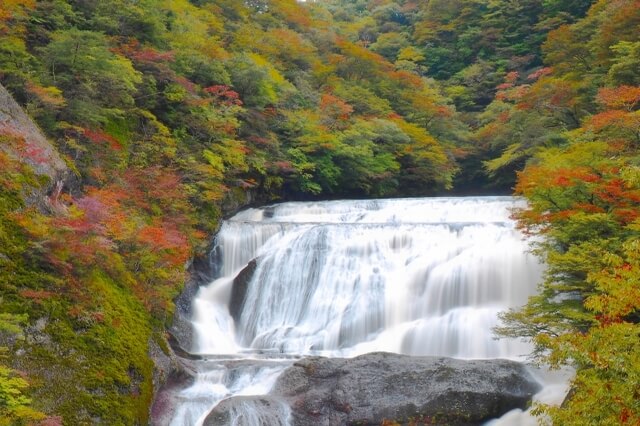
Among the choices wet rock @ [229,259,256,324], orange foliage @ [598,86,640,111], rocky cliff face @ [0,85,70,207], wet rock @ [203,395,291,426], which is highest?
orange foliage @ [598,86,640,111]

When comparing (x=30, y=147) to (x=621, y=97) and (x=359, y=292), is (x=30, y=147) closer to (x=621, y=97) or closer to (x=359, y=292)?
(x=359, y=292)

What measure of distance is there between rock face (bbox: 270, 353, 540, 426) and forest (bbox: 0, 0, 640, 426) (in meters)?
0.93

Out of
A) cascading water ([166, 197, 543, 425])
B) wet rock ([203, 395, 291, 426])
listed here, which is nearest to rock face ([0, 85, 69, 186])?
cascading water ([166, 197, 543, 425])

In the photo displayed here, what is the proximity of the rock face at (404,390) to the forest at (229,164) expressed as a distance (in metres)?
0.93

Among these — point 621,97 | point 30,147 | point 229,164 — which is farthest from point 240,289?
point 621,97

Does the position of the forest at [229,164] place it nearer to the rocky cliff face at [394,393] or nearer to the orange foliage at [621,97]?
the orange foliage at [621,97]

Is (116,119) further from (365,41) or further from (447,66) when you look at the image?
(365,41)

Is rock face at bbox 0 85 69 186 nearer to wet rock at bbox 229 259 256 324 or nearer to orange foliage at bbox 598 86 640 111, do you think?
wet rock at bbox 229 259 256 324

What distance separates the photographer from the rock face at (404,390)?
32.0 feet

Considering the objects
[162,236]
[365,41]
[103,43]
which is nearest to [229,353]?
[162,236]

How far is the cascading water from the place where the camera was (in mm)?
13234

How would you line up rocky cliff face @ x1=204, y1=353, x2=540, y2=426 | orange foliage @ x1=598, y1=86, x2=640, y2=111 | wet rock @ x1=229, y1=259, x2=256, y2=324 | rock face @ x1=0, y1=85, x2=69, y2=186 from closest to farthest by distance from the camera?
rocky cliff face @ x1=204, y1=353, x2=540, y2=426
rock face @ x1=0, y1=85, x2=69, y2=186
wet rock @ x1=229, y1=259, x2=256, y2=324
orange foliage @ x1=598, y1=86, x2=640, y2=111

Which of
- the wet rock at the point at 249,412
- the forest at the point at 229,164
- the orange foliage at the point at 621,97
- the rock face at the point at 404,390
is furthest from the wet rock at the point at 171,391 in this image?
the orange foliage at the point at 621,97

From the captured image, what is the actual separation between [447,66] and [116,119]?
3094cm
